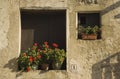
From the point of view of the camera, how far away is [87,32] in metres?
9.64

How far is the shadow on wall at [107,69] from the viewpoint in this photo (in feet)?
30.9

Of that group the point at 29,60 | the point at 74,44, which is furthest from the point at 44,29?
the point at 29,60

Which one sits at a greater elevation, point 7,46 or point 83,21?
point 83,21

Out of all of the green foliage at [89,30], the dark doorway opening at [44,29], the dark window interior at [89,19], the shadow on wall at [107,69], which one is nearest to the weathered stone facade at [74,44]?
the shadow on wall at [107,69]

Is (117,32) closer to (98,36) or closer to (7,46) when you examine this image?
(98,36)

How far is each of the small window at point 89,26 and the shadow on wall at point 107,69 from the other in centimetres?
79

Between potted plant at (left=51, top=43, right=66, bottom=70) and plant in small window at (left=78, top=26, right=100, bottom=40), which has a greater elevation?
plant in small window at (left=78, top=26, right=100, bottom=40)

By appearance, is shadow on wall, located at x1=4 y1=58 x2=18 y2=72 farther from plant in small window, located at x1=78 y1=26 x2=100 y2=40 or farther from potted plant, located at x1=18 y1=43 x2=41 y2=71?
plant in small window, located at x1=78 y1=26 x2=100 y2=40

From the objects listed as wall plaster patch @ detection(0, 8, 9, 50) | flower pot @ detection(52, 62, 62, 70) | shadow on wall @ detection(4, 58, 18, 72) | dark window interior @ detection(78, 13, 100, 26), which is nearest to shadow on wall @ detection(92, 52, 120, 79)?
flower pot @ detection(52, 62, 62, 70)

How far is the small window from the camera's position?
9.62 meters

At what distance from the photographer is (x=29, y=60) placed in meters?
9.32

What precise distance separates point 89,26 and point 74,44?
76 centimetres

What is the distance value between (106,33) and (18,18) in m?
2.72

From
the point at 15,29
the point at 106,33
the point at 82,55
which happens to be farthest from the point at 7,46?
the point at 106,33
